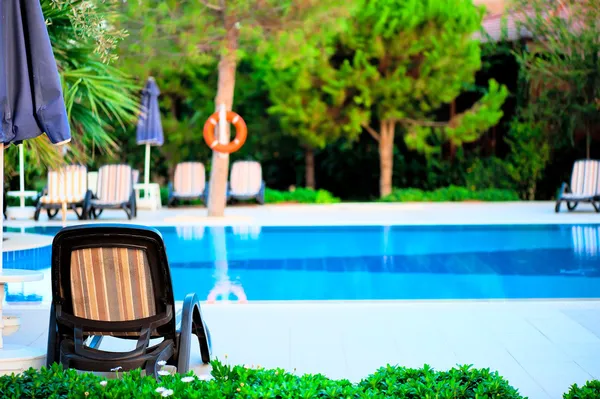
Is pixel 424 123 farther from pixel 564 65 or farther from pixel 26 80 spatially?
pixel 26 80

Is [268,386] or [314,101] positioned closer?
[268,386]

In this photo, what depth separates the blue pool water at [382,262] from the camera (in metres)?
7.50

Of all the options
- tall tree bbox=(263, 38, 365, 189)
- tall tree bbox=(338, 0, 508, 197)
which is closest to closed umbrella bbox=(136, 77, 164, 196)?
tall tree bbox=(263, 38, 365, 189)

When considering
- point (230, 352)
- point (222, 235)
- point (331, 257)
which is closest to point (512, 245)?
point (331, 257)

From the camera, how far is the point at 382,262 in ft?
30.5

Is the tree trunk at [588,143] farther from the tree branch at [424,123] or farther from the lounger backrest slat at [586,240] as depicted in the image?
the lounger backrest slat at [586,240]

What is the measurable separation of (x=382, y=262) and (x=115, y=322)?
18.9 ft

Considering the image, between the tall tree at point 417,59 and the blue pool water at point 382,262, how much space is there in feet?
18.8

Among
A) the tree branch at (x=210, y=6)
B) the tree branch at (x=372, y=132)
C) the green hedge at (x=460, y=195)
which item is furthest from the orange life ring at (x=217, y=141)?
the green hedge at (x=460, y=195)

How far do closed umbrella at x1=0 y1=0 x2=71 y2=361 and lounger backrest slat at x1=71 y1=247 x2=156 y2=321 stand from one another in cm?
40

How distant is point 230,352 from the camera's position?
4.65m

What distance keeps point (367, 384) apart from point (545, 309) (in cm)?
315

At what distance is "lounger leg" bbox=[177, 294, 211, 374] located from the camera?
376cm

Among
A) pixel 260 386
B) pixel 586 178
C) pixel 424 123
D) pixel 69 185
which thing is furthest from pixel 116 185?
pixel 260 386
